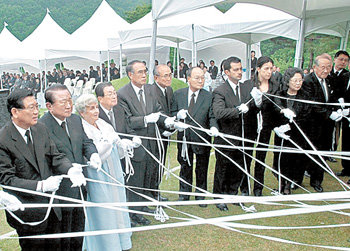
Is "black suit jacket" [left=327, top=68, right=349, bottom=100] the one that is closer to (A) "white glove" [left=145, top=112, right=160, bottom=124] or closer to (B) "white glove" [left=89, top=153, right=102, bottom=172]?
(A) "white glove" [left=145, top=112, right=160, bottom=124]

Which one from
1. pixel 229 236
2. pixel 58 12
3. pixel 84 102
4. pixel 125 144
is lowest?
pixel 229 236

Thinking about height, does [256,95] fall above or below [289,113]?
above

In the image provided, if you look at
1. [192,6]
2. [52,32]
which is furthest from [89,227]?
[52,32]

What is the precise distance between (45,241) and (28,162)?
2.48 ft

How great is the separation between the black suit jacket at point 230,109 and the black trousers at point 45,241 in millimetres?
2605

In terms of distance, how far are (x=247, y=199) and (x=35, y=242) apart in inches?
76.5

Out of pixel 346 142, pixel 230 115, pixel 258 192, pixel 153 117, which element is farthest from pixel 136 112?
pixel 346 142

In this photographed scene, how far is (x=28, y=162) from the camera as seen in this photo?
111 inches

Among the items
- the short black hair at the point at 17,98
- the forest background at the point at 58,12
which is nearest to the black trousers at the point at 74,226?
the short black hair at the point at 17,98

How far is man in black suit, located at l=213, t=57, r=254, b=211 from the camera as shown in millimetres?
4918

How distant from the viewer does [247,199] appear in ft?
6.48

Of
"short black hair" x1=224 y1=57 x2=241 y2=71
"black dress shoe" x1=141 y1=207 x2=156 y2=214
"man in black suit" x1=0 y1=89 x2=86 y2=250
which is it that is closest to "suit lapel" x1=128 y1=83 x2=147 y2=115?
"short black hair" x1=224 y1=57 x2=241 y2=71

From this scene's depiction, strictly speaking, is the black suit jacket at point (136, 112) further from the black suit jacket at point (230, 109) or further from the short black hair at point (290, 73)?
the short black hair at point (290, 73)

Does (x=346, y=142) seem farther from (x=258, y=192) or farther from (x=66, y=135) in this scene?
(x=66, y=135)
